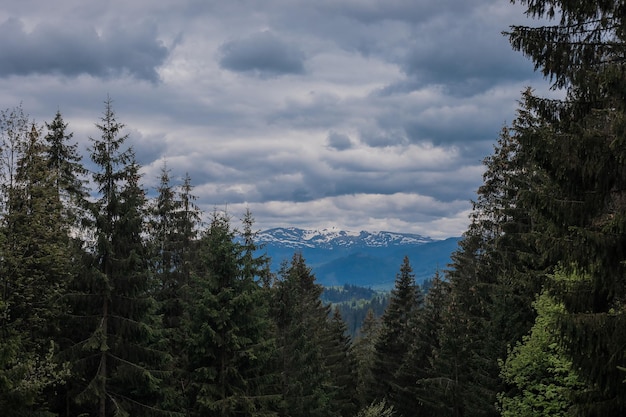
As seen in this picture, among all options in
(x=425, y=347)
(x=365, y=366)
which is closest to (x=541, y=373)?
(x=425, y=347)

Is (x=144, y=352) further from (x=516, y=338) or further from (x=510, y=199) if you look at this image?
(x=510, y=199)

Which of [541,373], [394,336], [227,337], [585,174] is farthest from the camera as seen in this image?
[394,336]

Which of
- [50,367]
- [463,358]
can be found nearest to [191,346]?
[50,367]

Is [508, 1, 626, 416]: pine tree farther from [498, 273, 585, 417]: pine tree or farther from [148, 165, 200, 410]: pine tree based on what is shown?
[148, 165, 200, 410]: pine tree

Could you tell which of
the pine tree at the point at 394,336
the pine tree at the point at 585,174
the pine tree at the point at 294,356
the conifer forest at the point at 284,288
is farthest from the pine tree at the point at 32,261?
the pine tree at the point at 394,336

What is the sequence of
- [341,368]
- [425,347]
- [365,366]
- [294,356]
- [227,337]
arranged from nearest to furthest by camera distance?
[227,337]
[294,356]
[425,347]
[341,368]
[365,366]

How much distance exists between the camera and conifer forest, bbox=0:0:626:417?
31.6 feet

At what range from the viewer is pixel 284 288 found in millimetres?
30125

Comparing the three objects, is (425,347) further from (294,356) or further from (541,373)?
(541,373)

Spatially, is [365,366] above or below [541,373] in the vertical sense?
below

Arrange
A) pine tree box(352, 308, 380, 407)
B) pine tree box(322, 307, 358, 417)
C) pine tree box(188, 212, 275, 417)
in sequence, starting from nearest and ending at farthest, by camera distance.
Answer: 1. pine tree box(188, 212, 275, 417)
2. pine tree box(322, 307, 358, 417)
3. pine tree box(352, 308, 380, 407)

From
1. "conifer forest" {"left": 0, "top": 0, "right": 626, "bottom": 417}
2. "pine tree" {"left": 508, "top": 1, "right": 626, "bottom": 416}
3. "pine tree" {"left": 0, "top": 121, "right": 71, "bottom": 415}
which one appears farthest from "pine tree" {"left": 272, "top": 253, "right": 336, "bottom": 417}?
"pine tree" {"left": 508, "top": 1, "right": 626, "bottom": 416}

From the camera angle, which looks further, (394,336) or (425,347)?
(394,336)

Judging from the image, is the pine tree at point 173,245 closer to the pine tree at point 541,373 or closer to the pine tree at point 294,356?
the pine tree at point 294,356
